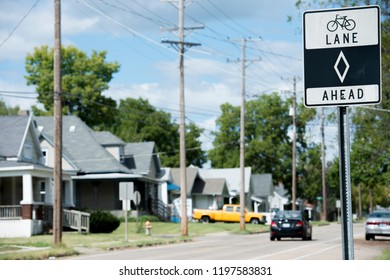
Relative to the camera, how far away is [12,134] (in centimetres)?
3984

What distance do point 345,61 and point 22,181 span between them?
111ft

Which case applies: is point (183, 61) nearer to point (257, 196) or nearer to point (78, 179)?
point (78, 179)

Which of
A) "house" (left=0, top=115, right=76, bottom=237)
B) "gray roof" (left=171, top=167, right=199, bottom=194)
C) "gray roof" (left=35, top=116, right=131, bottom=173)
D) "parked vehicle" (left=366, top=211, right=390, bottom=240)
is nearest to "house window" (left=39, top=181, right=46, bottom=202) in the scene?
"house" (left=0, top=115, right=76, bottom=237)

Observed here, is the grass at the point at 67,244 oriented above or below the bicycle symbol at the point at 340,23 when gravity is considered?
below

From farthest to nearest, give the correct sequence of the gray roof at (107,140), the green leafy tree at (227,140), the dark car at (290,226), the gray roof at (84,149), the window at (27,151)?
the green leafy tree at (227,140), the gray roof at (107,140), the gray roof at (84,149), the window at (27,151), the dark car at (290,226)

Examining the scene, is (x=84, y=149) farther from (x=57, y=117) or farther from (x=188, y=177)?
(x=57, y=117)

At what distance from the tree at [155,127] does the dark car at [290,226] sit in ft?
165

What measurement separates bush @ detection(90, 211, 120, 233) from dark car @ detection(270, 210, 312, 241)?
869 cm

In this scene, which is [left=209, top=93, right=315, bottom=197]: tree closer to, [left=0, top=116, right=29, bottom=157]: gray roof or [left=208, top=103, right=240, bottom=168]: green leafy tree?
[left=208, top=103, right=240, bottom=168]: green leafy tree

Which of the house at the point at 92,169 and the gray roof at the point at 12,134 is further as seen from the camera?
the house at the point at 92,169

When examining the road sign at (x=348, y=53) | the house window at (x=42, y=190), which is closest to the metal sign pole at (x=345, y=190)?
the road sign at (x=348, y=53)

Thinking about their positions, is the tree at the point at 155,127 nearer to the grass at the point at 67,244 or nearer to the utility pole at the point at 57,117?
the grass at the point at 67,244

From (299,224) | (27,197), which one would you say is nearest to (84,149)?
(27,197)

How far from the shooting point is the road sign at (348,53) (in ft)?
18.9
